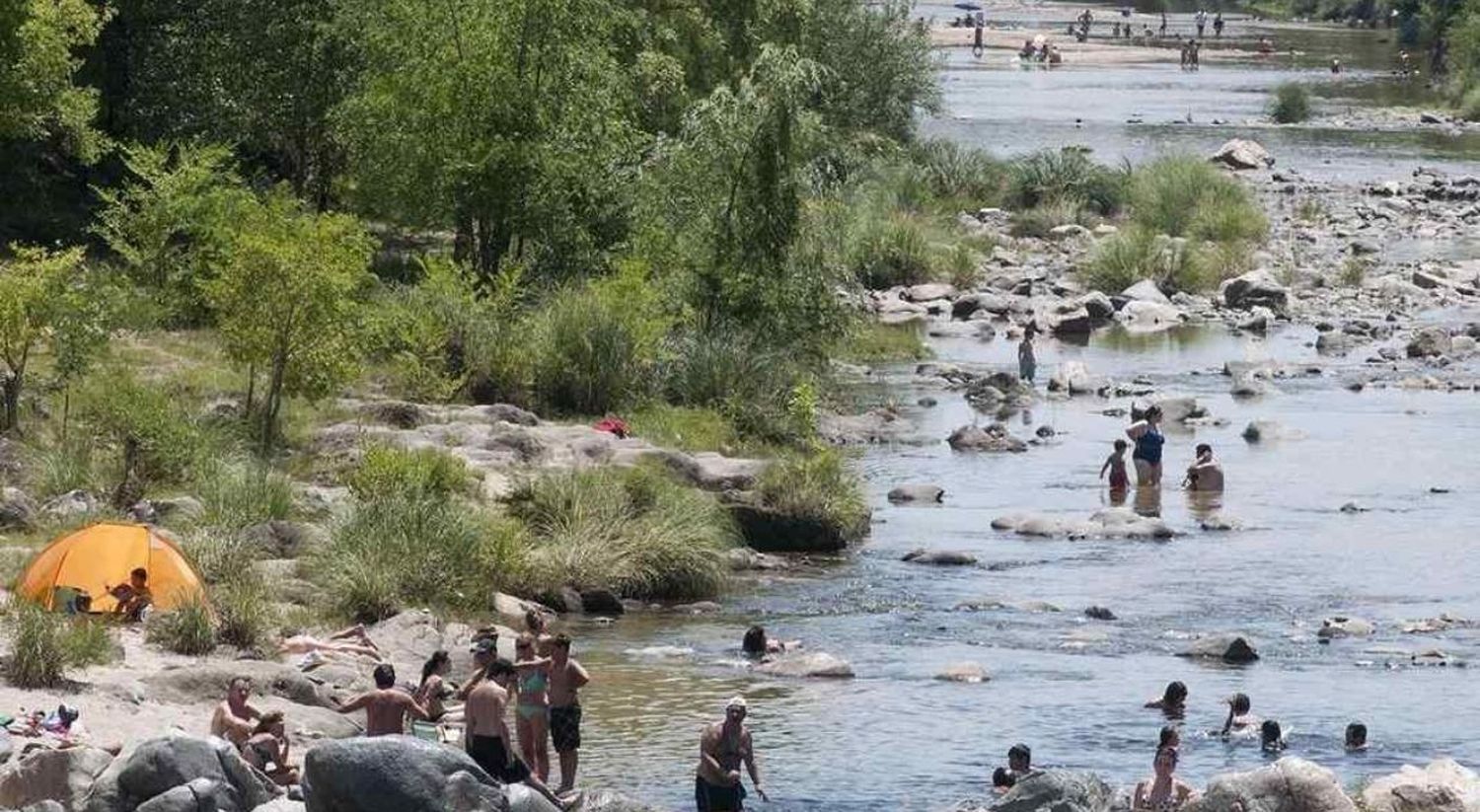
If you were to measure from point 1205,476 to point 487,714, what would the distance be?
20.0m

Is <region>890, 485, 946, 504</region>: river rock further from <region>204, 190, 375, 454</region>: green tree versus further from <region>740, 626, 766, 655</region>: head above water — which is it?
<region>740, 626, 766, 655</region>: head above water

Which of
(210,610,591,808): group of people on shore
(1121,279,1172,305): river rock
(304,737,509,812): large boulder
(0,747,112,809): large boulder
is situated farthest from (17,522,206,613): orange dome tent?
(1121,279,1172,305): river rock

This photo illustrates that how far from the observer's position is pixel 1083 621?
100 ft

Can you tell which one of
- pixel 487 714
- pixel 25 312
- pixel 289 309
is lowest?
pixel 487 714

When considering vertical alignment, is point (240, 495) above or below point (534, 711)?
below

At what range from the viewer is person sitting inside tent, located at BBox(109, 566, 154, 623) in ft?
86.4

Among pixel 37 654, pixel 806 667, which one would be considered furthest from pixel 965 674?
pixel 37 654

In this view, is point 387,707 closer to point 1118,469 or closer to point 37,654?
point 37,654

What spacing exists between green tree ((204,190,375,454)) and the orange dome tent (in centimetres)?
734

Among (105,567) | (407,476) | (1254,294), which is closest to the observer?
(105,567)

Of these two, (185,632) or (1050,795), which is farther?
(185,632)

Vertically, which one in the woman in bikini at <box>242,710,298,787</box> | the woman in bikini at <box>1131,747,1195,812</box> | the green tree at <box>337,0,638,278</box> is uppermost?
the green tree at <box>337,0,638,278</box>

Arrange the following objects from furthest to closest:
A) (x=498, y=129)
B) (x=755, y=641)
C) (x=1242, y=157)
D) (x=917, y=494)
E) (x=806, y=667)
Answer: (x=1242, y=157) < (x=498, y=129) < (x=917, y=494) < (x=755, y=641) < (x=806, y=667)

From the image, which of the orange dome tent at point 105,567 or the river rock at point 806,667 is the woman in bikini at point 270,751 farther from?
the river rock at point 806,667
